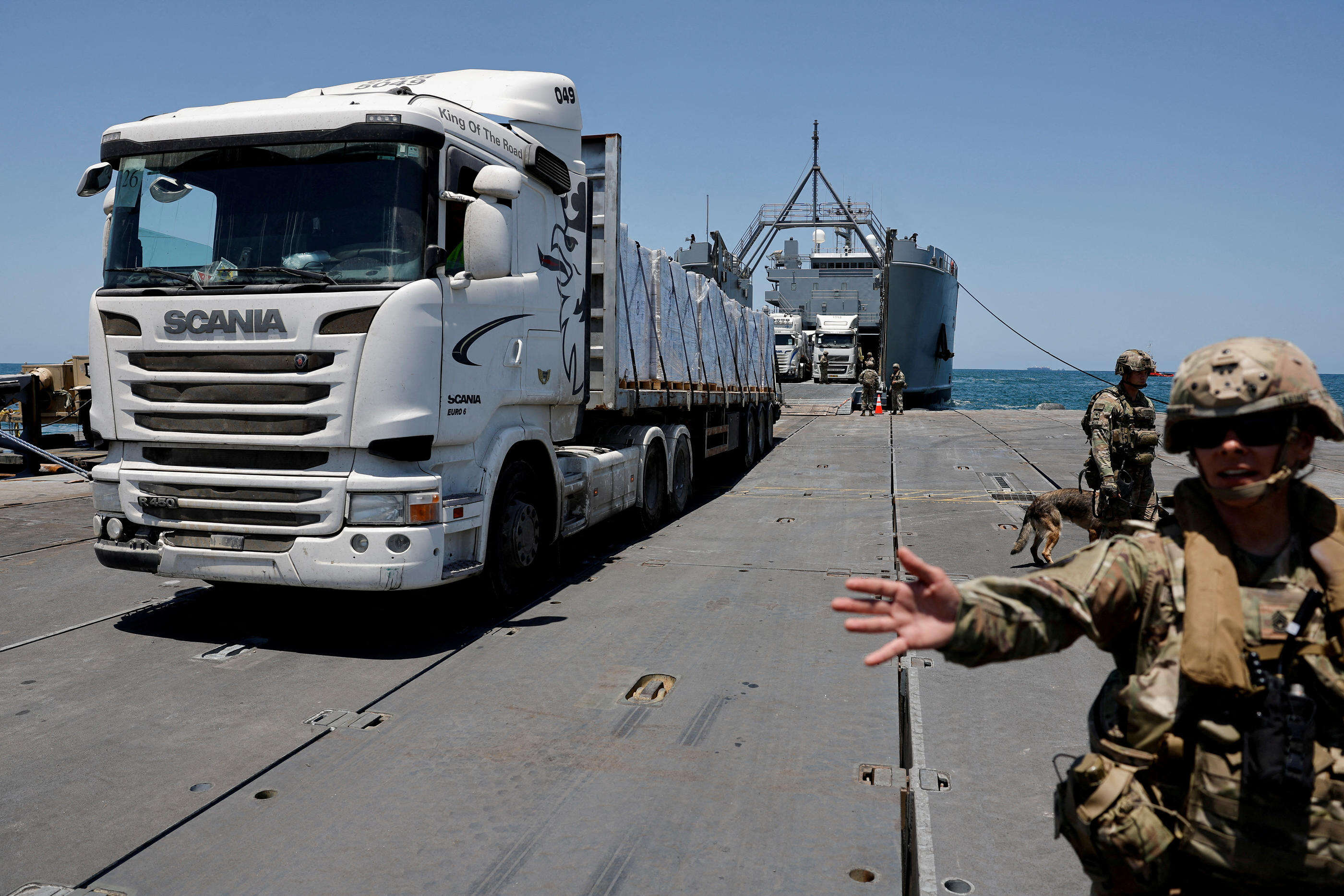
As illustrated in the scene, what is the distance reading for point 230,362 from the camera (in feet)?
16.9

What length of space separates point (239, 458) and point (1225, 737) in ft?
16.5

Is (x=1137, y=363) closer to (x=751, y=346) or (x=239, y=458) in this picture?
(x=239, y=458)

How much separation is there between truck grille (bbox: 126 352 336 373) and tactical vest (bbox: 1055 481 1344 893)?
4.36m

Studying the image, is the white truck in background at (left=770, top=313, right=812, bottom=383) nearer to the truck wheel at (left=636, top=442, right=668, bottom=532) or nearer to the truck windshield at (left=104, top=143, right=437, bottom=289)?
the truck wheel at (left=636, top=442, right=668, bottom=532)

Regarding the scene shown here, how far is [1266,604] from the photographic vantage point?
5.71ft

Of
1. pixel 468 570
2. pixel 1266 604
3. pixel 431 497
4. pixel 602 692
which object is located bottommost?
pixel 602 692

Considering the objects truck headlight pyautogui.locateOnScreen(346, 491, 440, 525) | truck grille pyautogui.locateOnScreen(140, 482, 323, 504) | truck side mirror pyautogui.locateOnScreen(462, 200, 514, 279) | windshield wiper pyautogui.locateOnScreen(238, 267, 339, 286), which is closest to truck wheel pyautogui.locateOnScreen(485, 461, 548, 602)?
truck headlight pyautogui.locateOnScreen(346, 491, 440, 525)

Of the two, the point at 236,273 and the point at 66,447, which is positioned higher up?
the point at 236,273

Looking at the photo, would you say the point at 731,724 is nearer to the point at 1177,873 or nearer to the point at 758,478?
the point at 1177,873

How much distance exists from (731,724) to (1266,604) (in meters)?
2.85

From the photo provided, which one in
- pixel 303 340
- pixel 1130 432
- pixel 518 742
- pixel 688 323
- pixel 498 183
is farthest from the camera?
pixel 688 323


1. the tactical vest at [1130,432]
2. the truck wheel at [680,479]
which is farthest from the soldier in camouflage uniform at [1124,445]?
the truck wheel at [680,479]

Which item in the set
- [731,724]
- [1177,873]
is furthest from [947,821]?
[1177,873]

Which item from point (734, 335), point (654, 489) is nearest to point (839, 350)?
point (734, 335)
